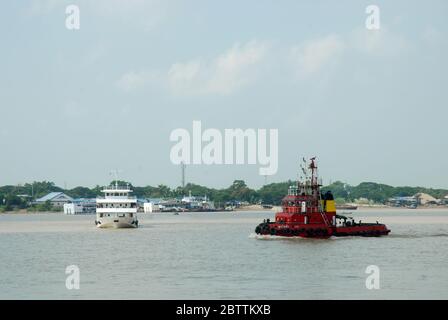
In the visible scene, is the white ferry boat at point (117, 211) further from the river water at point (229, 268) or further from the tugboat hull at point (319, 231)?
the tugboat hull at point (319, 231)

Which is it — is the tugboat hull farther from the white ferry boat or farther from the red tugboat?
the white ferry boat

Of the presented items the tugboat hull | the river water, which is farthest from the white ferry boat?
the tugboat hull

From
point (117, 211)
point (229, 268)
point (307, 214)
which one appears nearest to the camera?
point (229, 268)

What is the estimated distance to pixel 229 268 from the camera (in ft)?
187

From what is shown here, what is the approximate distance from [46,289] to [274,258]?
22.4 metres

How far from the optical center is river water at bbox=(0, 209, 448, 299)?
44.9 m

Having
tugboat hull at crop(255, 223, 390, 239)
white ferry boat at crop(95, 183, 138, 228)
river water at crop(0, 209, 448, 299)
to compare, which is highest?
white ferry boat at crop(95, 183, 138, 228)

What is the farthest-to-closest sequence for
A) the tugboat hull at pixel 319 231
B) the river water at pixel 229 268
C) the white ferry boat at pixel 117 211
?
the white ferry boat at pixel 117 211, the tugboat hull at pixel 319 231, the river water at pixel 229 268

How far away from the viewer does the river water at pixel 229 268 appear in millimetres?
44875

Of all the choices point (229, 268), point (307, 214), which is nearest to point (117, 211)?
point (307, 214)

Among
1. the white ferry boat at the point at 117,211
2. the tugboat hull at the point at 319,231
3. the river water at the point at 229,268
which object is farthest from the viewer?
the white ferry boat at the point at 117,211

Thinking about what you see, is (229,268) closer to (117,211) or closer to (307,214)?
(307,214)

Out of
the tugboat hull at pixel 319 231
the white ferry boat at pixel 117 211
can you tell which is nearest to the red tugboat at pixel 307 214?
the tugboat hull at pixel 319 231

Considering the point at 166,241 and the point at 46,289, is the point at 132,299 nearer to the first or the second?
the point at 46,289
